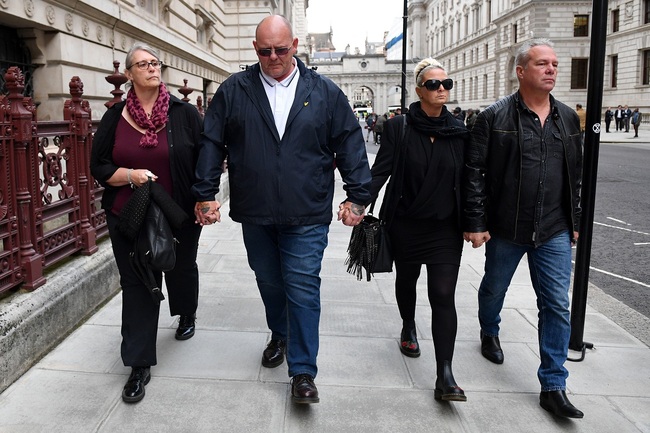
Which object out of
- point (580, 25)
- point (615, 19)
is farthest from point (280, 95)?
point (580, 25)

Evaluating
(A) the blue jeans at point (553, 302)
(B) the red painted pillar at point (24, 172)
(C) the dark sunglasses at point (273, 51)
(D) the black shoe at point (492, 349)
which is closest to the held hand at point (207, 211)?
(C) the dark sunglasses at point (273, 51)

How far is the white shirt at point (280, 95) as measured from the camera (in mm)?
3289

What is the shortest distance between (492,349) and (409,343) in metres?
0.55

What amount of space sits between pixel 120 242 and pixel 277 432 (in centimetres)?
140

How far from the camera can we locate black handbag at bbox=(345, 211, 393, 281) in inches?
145

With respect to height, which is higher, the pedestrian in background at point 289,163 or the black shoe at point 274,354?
the pedestrian in background at point 289,163

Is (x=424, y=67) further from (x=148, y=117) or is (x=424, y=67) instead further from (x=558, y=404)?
(x=558, y=404)

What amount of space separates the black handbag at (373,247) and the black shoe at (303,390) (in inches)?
29.3

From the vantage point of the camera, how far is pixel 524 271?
6418mm

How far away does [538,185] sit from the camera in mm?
3350

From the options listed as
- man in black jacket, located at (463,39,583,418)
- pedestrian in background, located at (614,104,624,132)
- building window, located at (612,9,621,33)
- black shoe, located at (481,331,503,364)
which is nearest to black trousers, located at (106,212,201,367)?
man in black jacket, located at (463,39,583,418)

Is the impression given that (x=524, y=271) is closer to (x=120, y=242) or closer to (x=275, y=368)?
(x=275, y=368)

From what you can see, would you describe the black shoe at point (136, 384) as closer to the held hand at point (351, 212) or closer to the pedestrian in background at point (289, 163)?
the pedestrian in background at point (289, 163)

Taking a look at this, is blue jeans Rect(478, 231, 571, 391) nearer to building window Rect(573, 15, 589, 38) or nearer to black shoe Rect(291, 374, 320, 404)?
black shoe Rect(291, 374, 320, 404)
